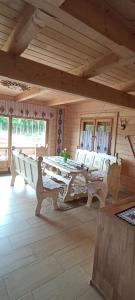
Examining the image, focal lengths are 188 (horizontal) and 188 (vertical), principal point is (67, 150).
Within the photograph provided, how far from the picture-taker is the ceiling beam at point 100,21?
4.14 ft

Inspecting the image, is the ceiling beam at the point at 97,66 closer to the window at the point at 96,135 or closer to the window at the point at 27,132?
the window at the point at 96,135

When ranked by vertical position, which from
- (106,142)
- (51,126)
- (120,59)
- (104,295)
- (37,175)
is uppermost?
(120,59)

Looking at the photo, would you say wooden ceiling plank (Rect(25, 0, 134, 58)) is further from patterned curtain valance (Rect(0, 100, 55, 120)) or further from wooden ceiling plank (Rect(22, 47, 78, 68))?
patterned curtain valance (Rect(0, 100, 55, 120))

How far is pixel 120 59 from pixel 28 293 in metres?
2.42

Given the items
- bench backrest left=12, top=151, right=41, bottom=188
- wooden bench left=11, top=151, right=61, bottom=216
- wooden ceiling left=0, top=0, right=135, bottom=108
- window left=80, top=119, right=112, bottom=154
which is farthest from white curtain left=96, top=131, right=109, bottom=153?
bench backrest left=12, top=151, right=41, bottom=188

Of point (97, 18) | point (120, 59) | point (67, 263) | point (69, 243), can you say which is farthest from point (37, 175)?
point (97, 18)

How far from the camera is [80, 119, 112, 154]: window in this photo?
4.85 m

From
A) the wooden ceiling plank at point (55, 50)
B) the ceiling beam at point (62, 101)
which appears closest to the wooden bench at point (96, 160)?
the ceiling beam at point (62, 101)

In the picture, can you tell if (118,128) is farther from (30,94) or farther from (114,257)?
(114,257)

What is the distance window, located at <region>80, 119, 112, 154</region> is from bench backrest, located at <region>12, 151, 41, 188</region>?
221cm

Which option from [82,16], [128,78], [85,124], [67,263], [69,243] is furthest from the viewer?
[85,124]

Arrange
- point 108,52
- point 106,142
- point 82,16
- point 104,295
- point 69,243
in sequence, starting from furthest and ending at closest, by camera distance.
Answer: point 106,142 → point 69,243 → point 108,52 → point 104,295 → point 82,16

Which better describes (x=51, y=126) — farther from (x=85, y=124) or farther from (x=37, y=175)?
(x=37, y=175)

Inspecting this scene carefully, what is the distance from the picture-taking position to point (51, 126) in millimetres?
6133
